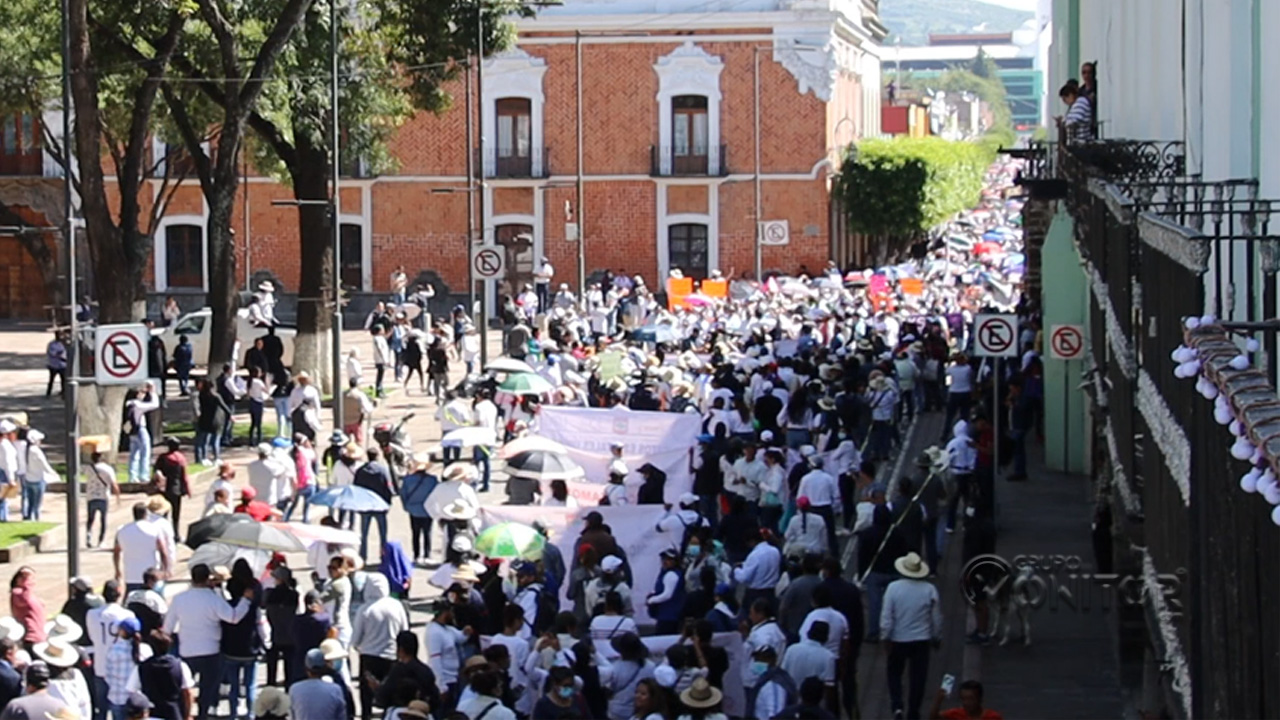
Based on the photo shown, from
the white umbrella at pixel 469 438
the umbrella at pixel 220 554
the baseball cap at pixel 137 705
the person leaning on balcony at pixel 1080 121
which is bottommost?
the baseball cap at pixel 137 705

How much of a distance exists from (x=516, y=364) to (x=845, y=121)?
3803 cm

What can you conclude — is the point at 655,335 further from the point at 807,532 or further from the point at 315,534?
the point at 315,534

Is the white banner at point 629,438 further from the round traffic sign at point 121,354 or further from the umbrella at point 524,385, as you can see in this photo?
the round traffic sign at point 121,354

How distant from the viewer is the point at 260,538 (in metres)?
19.0

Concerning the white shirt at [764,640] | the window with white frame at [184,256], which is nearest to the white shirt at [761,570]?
the white shirt at [764,640]

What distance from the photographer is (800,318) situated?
152ft

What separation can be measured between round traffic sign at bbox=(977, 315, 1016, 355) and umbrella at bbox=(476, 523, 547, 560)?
921 centimetres

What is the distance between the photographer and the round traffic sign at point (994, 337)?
89.2 feet

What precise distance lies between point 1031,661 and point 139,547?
7507 millimetres

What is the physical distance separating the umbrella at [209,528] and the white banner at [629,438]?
706 centimetres

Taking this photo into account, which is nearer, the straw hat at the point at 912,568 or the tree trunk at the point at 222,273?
the straw hat at the point at 912,568

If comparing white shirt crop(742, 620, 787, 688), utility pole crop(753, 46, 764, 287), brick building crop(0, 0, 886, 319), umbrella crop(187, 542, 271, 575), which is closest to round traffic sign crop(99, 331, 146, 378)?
umbrella crop(187, 542, 271, 575)

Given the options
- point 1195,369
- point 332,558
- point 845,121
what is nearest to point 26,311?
point 845,121

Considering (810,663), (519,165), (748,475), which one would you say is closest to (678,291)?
(519,165)
